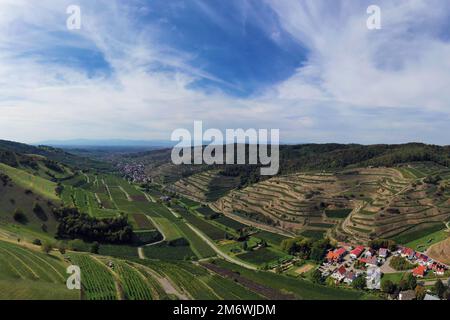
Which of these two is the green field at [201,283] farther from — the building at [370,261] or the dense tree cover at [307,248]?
the building at [370,261]

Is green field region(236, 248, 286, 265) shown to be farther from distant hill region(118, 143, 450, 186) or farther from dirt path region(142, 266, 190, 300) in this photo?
distant hill region(118, 143, 450, 186)

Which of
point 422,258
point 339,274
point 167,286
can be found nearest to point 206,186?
point 339,274

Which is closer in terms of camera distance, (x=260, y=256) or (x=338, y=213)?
(x=260, y=256)

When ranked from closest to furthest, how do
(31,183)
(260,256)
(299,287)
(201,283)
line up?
(201,283) → (299,287) → (260,256) → (31,183)

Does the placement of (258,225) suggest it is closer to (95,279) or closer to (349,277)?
(349,277)
